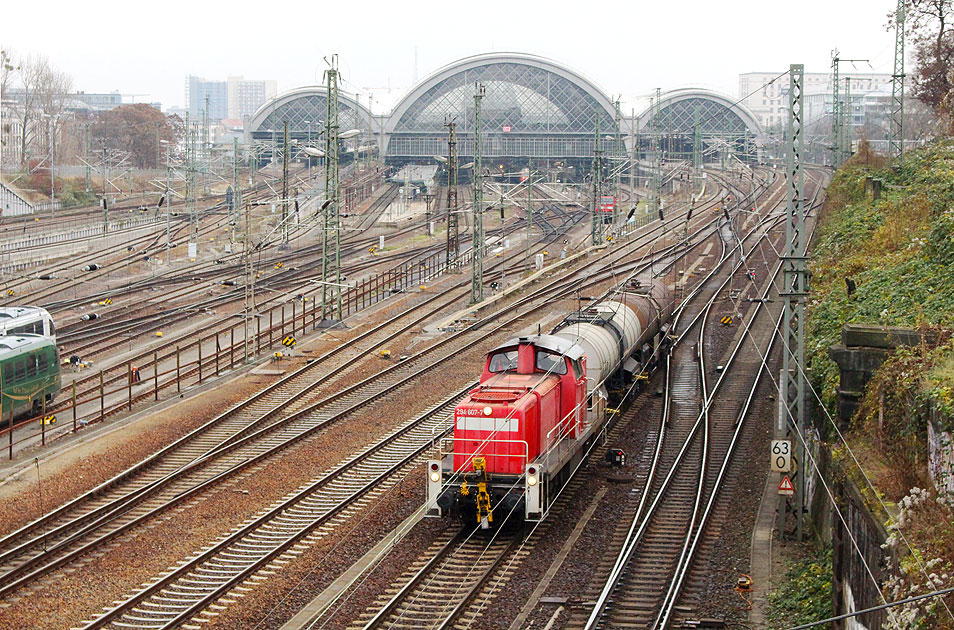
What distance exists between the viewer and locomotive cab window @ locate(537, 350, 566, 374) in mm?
19266

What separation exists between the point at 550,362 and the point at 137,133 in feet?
353

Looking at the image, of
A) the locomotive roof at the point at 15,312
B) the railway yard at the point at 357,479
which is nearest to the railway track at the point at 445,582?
the railway yard at the point at 357,479

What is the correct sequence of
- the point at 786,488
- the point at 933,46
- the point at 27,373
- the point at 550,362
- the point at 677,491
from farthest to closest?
the point at 933,46 → the point at 27,373 → the point at 677,491 → the point at 550,362 → the point at 786,488

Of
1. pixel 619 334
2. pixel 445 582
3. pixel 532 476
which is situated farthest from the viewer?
pixel 619 334

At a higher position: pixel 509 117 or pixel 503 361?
pixel 509 117

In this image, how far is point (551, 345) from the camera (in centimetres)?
1947

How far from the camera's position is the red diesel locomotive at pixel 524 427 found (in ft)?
55.6

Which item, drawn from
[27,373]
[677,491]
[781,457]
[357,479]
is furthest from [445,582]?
[27,373]

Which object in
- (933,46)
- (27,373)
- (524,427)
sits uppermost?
(933,46)

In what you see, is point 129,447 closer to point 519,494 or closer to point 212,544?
point 212,544

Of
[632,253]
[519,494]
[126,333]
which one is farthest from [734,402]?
[632,253]

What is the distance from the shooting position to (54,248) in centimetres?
6116

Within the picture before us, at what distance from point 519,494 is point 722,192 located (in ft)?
223

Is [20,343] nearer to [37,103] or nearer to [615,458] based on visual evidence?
[615,458]
